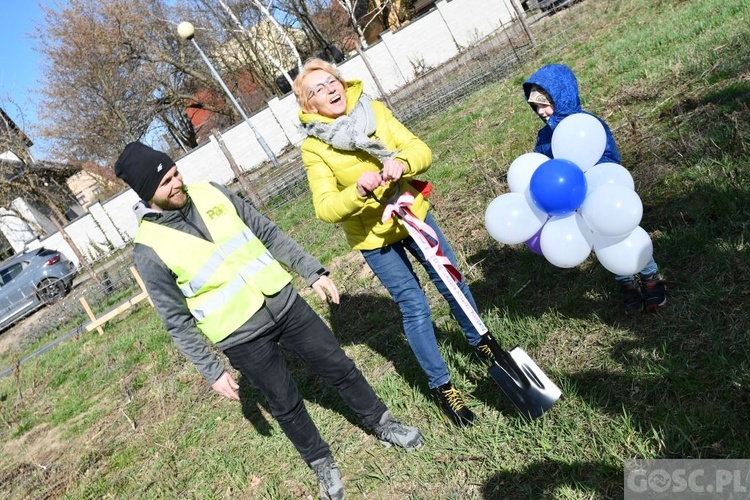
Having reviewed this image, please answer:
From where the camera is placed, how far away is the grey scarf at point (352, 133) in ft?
9.10

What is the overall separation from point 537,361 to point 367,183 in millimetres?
1564

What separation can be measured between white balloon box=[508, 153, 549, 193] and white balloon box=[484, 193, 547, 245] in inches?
3.1

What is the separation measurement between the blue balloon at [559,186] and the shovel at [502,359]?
0.58 meters

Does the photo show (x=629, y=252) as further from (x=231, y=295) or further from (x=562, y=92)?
(x=231, y=295)

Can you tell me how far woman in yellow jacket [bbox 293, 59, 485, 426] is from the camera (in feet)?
9.06

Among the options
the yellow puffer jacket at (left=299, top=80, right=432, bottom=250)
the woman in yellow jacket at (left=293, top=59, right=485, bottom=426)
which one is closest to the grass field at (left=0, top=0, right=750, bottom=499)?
the woman in yellow jacket at (left=293, top=59, right=485, bottom=426)

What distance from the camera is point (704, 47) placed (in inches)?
253

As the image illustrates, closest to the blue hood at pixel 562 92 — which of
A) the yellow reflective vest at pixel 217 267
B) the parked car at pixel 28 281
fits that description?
the yellow reflective vest at pixel 217 267

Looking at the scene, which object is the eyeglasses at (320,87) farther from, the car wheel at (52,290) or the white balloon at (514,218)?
the car wheel at (52,290)

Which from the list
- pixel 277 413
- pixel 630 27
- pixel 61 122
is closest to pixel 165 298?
pixel 277 413

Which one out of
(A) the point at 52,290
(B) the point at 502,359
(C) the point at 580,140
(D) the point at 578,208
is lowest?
(B) the point at 502,359

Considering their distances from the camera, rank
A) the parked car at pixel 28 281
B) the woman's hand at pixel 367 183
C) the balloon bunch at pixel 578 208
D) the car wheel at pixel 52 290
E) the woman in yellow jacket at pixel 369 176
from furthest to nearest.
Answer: the parked car at pixel 28 281 < the car wheel at pixel 52 290 < the woman in yellow jacket at pixel 369 176 < the balloon bunch at pixel 578 208 < the woman's hand at pixel 367 183

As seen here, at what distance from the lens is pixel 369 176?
2570 millimetres

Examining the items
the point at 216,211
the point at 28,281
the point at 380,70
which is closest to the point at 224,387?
the point at 216,211
